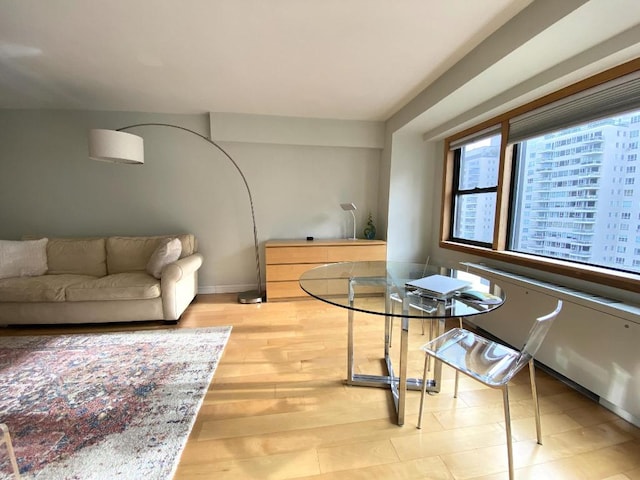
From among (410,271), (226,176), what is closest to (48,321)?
(226,176)

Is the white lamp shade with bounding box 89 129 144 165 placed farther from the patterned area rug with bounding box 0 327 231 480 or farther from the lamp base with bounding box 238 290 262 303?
the lamp base with bounding box 238 290 262 303

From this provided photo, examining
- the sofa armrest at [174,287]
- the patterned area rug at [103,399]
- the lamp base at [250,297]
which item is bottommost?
the patterned area rug at [103,399]

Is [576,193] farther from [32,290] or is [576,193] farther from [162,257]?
[32,290]

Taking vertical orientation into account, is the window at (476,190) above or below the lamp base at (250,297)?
above

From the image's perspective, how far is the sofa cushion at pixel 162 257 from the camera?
2.62 metres

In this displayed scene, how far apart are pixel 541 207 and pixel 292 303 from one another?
265cm

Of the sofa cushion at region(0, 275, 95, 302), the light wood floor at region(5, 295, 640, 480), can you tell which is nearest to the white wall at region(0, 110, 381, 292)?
the sofa cushion at region(0, 275, 95, 302)

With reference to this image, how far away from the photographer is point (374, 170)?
3793 millimetres

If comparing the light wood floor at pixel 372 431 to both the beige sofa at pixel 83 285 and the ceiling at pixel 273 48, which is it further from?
the ceiling at pixel 273 48

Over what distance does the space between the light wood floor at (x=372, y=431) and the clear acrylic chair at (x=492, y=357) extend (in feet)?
0.47

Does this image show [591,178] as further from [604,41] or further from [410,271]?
[410,271]

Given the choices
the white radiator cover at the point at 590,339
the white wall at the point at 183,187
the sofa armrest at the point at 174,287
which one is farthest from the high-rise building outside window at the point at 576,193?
the sofa armrest at the point at 174,287

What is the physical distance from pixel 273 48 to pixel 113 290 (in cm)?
251

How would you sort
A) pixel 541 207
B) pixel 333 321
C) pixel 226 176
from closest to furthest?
pixel 541 207, pixel 333 321, pixel 226 176
